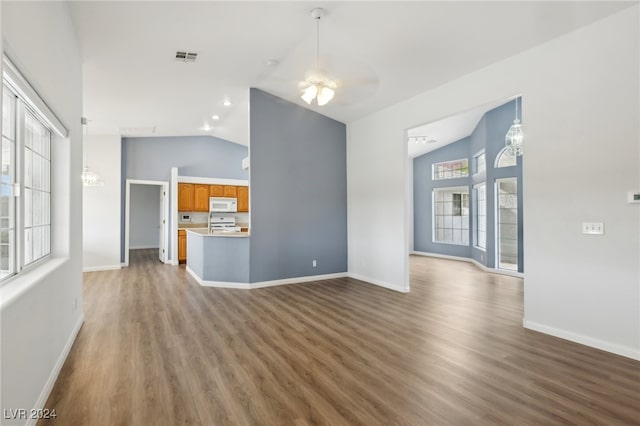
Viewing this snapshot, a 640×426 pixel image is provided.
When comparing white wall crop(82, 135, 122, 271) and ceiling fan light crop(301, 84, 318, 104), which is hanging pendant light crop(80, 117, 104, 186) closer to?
white wall crop(82, 135, 122, 271)

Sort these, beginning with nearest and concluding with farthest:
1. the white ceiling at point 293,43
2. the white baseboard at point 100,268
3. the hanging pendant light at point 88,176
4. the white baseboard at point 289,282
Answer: the white ceiling at point 293,43
the white baseboard at point 289,282
the hanging pendant light at point 88,176
the white baseboard at point 100,268

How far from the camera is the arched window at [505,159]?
6723 mm

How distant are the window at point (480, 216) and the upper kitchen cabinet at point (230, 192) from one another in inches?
260

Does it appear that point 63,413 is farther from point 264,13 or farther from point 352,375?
point 264,13

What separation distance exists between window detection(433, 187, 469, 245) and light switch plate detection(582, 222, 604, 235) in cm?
598

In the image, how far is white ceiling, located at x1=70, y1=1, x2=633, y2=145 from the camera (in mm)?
3238

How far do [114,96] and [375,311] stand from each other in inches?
209

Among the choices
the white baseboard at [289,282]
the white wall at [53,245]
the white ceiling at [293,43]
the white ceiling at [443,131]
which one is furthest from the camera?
the white ceiling at [443,131]

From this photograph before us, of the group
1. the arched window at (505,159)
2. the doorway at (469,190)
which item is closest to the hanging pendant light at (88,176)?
the doorway at (469,190)

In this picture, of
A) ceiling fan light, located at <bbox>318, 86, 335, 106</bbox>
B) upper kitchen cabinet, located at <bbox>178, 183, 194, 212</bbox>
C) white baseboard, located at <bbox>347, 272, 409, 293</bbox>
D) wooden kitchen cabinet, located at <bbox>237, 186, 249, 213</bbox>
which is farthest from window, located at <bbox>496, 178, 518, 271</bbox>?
upper kitchen cabinet, located at <bbox>178, 183, 194, 212</bbox>

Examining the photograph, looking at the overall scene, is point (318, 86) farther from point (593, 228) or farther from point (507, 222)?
point (507, 222)

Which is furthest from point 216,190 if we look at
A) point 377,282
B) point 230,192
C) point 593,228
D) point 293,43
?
point 593,228

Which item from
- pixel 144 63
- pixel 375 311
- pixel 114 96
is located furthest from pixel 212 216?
pixel 375 311

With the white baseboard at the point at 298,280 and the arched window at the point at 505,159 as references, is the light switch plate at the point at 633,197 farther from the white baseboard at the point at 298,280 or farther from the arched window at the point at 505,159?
the white baseboard at the point at 298,280
